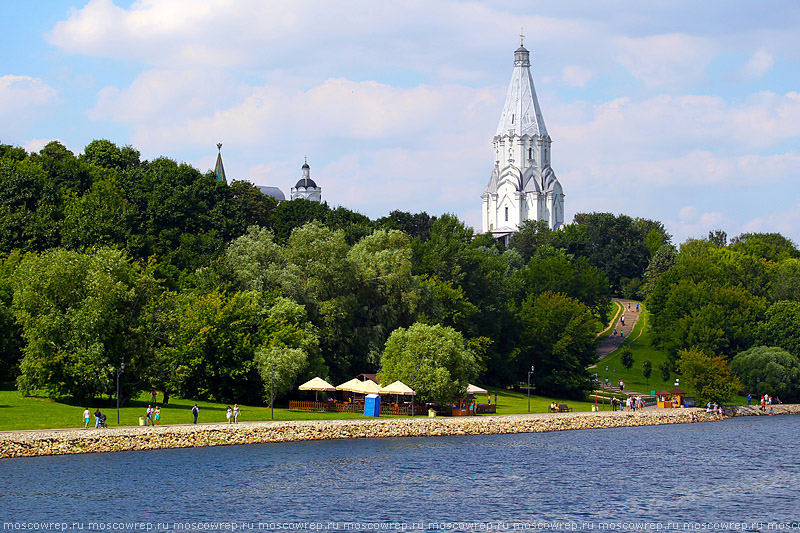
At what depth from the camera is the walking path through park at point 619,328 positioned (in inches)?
4712

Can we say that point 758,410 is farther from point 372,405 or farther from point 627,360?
point 372,405

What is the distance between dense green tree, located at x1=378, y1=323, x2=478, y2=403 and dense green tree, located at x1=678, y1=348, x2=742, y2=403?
94.3ft

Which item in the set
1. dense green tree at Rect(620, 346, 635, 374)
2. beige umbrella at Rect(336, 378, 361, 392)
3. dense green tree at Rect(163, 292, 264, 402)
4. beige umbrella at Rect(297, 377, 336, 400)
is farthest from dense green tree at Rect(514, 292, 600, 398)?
dense green tree at Rect(163, 292, 264, 402)

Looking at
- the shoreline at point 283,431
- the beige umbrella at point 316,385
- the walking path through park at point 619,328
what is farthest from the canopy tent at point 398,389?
the walking path through park at point 619,328

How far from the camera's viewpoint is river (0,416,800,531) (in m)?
33.8

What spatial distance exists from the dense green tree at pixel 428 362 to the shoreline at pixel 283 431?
7.51 feet

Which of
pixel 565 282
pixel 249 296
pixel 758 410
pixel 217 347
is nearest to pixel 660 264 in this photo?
pixel 565 282

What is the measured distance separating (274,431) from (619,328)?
278 feet

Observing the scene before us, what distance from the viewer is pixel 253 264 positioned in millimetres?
69125

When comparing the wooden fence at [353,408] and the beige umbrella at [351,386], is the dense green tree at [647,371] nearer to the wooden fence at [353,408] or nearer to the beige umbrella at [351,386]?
the wooden fence at [353,408]

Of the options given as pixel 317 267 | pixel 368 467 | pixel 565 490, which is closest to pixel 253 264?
pixel 317 267

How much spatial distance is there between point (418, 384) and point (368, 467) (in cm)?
1935

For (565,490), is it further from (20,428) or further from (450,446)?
(20,428)

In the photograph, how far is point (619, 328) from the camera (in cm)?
13038
